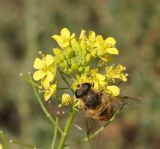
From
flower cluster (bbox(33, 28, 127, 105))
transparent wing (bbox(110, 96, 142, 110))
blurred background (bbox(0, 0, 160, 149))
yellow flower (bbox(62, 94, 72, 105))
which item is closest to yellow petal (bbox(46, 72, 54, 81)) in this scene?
flower cluster (bbox(33, 28, 127, 105))

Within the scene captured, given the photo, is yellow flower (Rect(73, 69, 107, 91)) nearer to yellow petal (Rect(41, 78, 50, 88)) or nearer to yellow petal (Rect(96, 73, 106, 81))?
yellow petal (Rect(96, 73, 106, 81))

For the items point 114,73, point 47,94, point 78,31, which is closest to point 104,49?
point 114,73

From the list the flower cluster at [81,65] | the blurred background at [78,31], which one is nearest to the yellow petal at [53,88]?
the flower cluster at [81,65]

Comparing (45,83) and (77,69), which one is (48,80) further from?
(77,69)

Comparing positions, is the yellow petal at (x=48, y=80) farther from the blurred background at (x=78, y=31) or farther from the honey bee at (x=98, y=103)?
the blurred background at (x=78, y=31)

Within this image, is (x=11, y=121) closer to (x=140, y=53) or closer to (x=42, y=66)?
(x=140, y=53)
